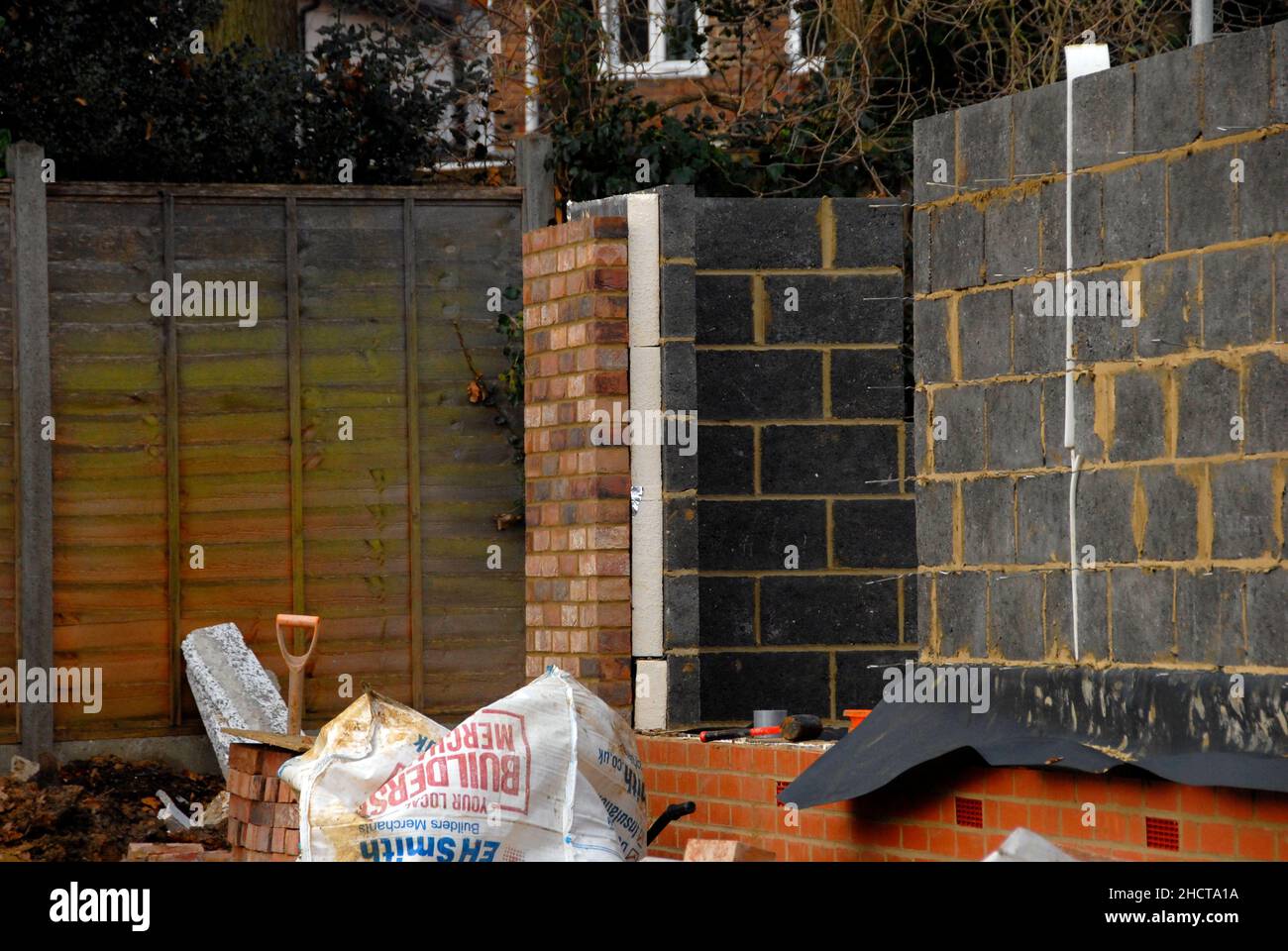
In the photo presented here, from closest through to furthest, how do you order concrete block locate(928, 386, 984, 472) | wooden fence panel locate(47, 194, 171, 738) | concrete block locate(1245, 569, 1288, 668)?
concrete block locate(1245, 569, 1288, 668), concrete block locate(928, 386, 984, 472), wooden fence panel locate(47, 194, 171, 738)

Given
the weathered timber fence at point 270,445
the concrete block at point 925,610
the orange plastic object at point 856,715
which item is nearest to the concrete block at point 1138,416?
the concrete block at point 925,610

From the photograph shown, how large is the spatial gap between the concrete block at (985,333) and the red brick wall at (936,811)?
1.07 meters

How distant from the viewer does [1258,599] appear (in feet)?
13.3

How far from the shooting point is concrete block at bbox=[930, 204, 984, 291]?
195 inches

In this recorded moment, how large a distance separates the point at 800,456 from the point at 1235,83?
2.48m

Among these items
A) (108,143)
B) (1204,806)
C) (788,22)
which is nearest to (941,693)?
(1204,806)

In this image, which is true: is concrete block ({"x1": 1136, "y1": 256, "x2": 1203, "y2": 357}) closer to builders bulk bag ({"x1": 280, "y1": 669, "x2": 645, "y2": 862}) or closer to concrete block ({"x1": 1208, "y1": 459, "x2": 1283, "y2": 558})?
concrete block ({"x1": 1208, "y1": 459, "x2": 1283, "y2": 558})

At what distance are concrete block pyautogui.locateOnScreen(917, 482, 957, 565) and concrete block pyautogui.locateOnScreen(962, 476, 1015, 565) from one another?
6 centimetres

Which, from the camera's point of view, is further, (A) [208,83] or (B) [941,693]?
(A) [208,83]

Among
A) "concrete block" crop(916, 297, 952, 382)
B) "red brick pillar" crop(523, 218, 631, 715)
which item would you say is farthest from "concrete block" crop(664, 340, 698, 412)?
"concrete block" crop(916, 297, 952, 382)

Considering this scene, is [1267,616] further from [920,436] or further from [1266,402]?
[920,436]

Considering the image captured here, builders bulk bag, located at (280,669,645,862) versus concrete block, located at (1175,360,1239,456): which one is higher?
concrete block, located at (1175,360,1239,456)

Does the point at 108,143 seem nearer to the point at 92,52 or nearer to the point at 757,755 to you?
the point at 92,52

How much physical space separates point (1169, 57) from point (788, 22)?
6.91 m
